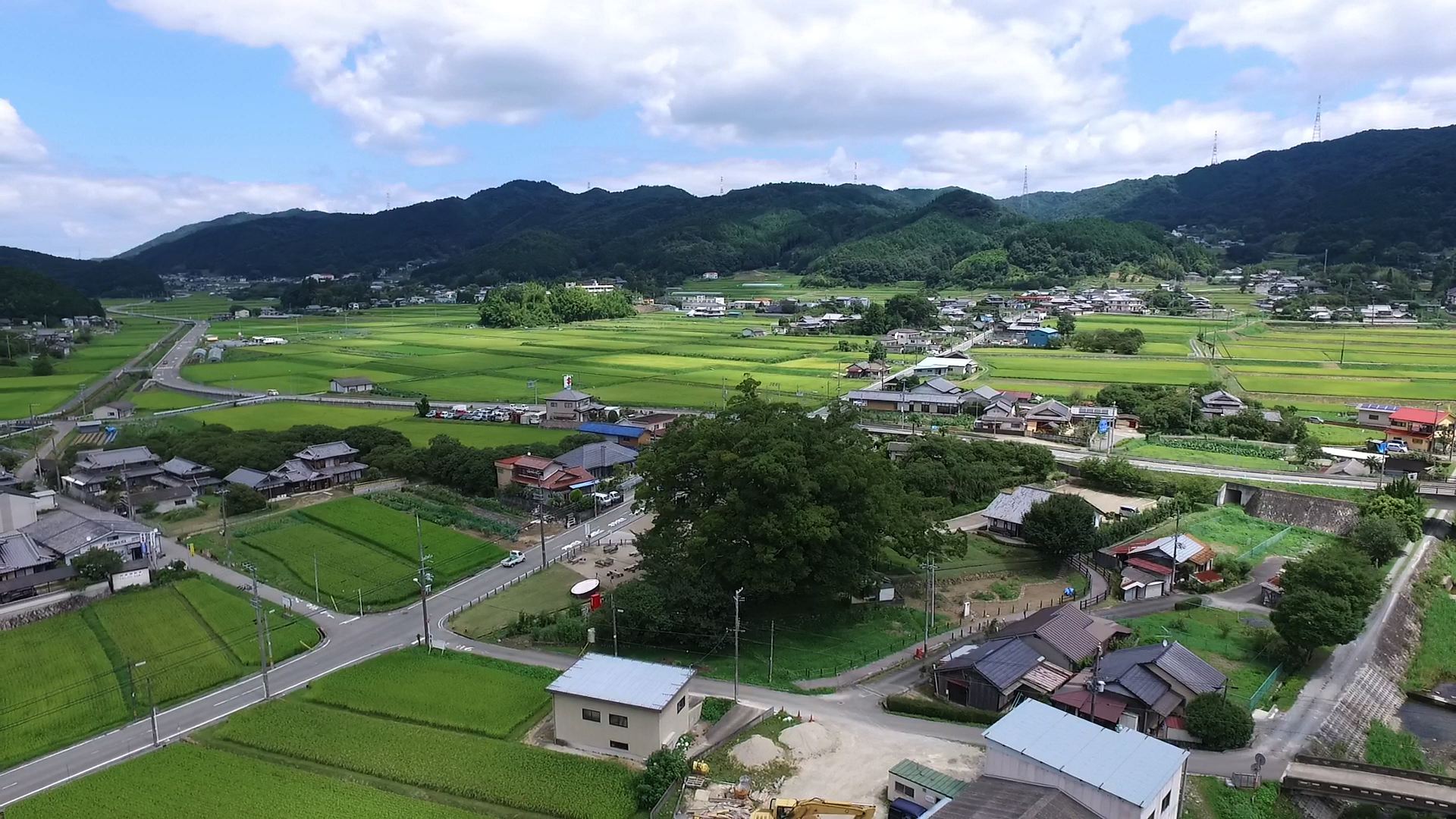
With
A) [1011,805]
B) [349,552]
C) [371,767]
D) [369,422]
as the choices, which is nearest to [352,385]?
[369,422]

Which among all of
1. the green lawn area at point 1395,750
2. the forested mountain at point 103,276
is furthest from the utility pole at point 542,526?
the forested mountain at point 103,276

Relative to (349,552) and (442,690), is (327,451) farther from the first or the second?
(442,690)

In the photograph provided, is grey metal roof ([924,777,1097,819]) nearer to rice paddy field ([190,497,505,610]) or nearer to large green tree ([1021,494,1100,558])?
large green tree ([1021,494,1100,558])

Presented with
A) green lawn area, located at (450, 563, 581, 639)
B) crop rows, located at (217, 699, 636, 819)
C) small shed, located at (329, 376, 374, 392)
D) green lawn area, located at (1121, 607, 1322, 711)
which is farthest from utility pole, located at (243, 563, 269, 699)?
small shed, located at (329, 376, 374, 392)

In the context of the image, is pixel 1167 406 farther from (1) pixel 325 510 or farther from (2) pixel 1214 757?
(1) pixel 325 510

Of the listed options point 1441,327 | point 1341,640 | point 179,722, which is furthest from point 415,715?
point 1441,327

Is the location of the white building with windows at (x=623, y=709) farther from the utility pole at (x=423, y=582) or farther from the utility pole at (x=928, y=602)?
the utility pole at (x=928, y=602)

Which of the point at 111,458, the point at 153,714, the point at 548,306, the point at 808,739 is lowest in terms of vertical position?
the point at 808,739

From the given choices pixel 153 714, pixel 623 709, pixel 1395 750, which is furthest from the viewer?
pixel 1395 750
